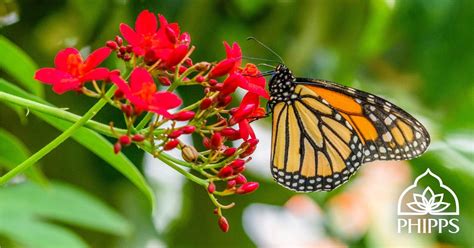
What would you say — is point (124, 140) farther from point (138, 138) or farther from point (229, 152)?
point (229, 152)

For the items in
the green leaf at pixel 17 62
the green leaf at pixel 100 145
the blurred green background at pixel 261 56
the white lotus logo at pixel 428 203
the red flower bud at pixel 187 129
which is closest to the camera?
the red flower bud at pixel 187 129

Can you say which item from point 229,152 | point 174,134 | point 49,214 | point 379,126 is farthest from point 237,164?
point 49,214

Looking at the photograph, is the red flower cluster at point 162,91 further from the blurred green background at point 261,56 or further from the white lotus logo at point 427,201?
the white lotus logo at point 427,201

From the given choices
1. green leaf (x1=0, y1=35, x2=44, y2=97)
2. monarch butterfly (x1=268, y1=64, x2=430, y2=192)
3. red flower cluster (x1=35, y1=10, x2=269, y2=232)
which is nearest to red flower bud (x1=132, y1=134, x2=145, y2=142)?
red flower cluster (x1=35, y1=10, x2=269, y2=232)

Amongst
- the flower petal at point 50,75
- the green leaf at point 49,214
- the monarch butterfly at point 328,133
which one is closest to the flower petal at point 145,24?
the flower petal at point 50,75

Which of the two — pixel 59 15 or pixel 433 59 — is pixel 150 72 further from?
pixel 433 59

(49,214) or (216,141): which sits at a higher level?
(216,141)
